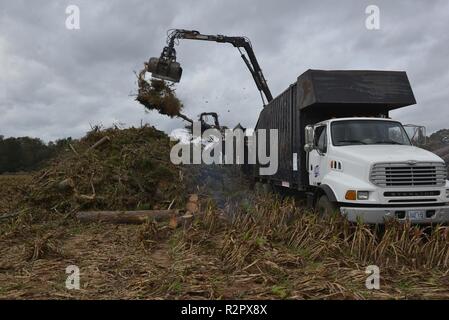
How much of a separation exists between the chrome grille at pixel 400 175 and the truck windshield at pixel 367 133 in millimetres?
1358

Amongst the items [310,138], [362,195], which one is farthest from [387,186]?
[310,138]

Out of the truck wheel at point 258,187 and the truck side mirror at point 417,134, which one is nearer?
the truck side mirror at point 417,134

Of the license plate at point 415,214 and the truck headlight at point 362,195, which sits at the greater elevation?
the truck headlight at point 362,195

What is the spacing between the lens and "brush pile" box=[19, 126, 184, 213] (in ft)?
36.6

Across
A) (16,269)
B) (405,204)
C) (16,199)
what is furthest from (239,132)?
(16,269)

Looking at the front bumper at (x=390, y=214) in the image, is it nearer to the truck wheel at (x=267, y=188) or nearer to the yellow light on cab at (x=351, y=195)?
the yellow light on cab at (x=351, y=195)

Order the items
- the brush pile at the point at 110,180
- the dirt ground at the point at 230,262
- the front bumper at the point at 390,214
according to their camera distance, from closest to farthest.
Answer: the dirt ground at the point at 230,262 → the front bumper at the point at 390,214 → the brush pile at the point at 110,180

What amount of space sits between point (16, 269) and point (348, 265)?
4918mm

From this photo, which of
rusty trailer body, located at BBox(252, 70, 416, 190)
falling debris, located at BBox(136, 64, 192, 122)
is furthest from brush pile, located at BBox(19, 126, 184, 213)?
rusty trailer body, located at BBox(252, 70, 416, 190)

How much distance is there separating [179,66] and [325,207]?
6934mm

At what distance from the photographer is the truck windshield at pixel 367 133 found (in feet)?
30.2

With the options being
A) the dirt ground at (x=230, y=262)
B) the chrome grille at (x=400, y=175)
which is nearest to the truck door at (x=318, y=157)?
the dirt ground at (x=230, y=262)

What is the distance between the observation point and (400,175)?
25.8 ft
